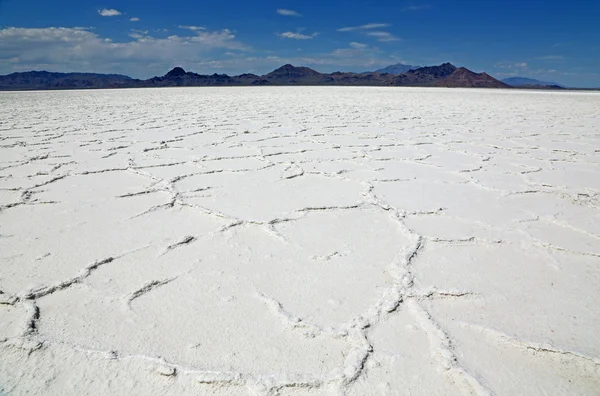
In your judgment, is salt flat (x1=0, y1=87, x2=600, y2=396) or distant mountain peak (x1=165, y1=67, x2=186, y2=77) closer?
salt flat (x1=0, y1=87, x2=600, y2=396)

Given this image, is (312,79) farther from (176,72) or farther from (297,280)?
(297,280)

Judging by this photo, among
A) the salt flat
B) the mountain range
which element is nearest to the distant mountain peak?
the mountain range

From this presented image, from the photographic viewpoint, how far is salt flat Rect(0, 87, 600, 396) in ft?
2.67

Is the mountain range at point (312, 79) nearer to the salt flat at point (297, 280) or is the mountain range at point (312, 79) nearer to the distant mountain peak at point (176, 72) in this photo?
the distant mountain peak at point (176, 72)

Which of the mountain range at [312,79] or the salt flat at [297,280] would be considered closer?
the salt flat at [297,280]

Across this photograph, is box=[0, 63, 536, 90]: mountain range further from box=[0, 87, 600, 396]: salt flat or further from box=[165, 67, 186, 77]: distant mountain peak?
box=[0, 87, 600, 396]: salt flat

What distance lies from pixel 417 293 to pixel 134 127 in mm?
4438

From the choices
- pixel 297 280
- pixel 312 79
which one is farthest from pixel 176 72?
pixel 297 280

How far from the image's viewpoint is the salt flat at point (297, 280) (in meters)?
0.81

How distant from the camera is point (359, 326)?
3.14 ft

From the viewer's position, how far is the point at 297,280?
1.19 metres

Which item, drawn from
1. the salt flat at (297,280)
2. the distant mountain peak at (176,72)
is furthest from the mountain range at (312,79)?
the salt flat at (297,280)

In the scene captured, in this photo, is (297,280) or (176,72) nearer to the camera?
(297,280)

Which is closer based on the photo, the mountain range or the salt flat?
the salt flat
